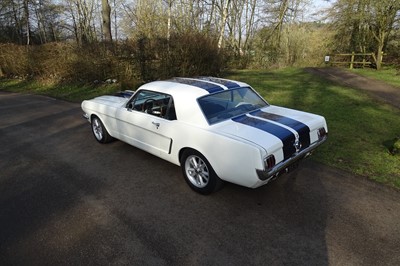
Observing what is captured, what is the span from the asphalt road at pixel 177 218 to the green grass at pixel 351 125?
48 cm

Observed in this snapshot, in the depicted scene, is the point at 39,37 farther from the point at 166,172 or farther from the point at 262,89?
the point at 166,172

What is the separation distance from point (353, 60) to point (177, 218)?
1896 centimetres

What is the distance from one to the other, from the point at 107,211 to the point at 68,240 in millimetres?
588

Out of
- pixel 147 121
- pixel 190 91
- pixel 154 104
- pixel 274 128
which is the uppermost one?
pixel 190 91

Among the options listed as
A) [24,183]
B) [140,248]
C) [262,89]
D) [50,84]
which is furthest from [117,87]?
[140,248]

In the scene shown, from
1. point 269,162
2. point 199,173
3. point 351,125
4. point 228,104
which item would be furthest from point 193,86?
point 351,125

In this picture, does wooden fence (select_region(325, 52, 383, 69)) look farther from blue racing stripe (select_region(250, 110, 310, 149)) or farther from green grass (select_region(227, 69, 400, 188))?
blue racing stripe (select_region(250, 110, 310, 149))

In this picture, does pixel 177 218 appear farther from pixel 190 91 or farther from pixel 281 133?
pixel 190 91

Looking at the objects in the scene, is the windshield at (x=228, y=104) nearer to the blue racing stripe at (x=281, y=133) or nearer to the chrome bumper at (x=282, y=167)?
the blue racing stripe at (x=281, y=133)

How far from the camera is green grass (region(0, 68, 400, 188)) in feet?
15.0

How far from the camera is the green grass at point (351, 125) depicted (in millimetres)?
4512

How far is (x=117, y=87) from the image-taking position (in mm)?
12109

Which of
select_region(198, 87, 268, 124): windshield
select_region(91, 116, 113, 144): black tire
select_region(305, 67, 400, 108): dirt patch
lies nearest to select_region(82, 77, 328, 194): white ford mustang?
select_region(198, 87, 268, 124): windshield

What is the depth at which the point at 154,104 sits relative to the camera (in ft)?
14.5
